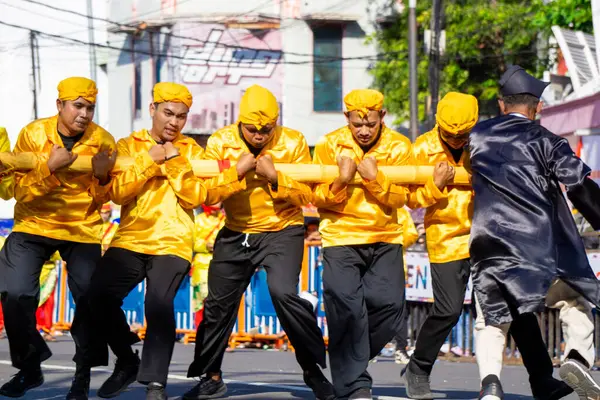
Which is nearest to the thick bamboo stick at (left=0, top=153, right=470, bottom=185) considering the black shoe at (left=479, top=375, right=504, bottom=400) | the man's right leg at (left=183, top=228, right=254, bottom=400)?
the man's right leg at (left=183, top=228, right=254, bottom=400)

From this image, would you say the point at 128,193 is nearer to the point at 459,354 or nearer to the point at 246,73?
the point at 459,354

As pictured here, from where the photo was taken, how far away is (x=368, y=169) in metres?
8.93

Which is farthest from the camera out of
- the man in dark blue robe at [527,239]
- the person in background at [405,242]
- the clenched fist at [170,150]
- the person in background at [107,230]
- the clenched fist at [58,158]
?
the person in background at [107,230]

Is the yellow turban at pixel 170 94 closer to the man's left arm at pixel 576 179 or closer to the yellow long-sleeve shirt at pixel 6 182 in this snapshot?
the yellow long-sleeve shirt at pixel 6 182

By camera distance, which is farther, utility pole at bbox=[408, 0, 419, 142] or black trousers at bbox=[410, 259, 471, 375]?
utility pole at bbox=[408, 0, 419, 142]

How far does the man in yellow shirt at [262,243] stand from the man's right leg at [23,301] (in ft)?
3.61

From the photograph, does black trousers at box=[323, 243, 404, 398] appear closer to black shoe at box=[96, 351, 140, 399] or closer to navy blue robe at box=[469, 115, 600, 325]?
navy blue robe at box=[469, 115, 600, 325]

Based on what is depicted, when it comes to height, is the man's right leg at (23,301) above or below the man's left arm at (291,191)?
below

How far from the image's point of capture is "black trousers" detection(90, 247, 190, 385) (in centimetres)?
894

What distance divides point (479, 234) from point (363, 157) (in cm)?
127

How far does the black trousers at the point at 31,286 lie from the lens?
9.10 meters

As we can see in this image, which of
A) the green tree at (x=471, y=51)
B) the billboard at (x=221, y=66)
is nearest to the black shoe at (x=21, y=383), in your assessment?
the green tree at (x=471, y=51)

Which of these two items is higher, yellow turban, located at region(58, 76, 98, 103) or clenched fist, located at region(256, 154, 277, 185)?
yellow turban, located at region(58, 76, 98, 103)

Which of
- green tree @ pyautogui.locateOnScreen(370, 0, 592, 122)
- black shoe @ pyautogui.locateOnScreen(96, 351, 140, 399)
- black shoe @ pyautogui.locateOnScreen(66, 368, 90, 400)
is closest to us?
black shoe @ pyautogui.locateOnScreen(66, 368, 90, 400)
